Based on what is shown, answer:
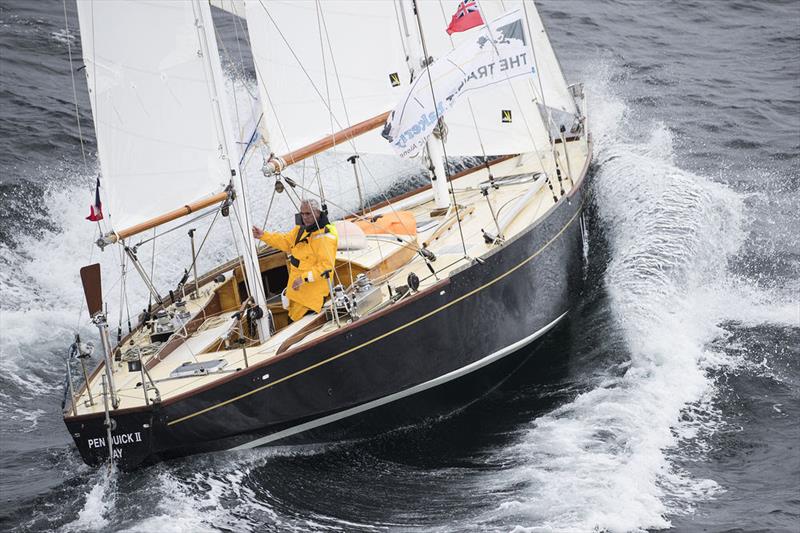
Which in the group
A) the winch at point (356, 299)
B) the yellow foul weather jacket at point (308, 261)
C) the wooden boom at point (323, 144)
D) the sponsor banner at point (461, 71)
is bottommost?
the winch at point (356, 299)

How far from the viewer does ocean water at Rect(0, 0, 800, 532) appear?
10.0 metres

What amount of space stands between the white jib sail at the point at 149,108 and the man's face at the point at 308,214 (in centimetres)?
87

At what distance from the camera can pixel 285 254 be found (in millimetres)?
12969

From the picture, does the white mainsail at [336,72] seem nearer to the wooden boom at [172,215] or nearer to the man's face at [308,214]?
the man's face at [308,214]

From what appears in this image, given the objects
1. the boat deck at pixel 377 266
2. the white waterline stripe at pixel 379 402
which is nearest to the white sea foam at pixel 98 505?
the boat deck at pixel 377 266

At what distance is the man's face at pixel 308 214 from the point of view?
1143 cm

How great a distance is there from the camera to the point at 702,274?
14445 millimetres

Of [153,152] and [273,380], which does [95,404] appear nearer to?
[273,380]

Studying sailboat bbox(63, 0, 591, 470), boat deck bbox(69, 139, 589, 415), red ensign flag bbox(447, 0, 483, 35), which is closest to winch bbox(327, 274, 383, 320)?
sailboat bbox(63, 0, 591, 470)

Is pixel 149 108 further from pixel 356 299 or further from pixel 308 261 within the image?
pixel 356 299

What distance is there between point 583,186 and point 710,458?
4610mm

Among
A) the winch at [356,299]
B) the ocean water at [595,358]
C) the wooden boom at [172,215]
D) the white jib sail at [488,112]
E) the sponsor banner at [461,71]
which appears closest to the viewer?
the ocean water at [595,358]

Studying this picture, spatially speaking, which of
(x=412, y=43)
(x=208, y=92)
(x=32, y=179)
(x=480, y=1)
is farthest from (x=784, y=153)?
(x=32, y=179)

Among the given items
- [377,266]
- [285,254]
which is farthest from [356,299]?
[285,254]
